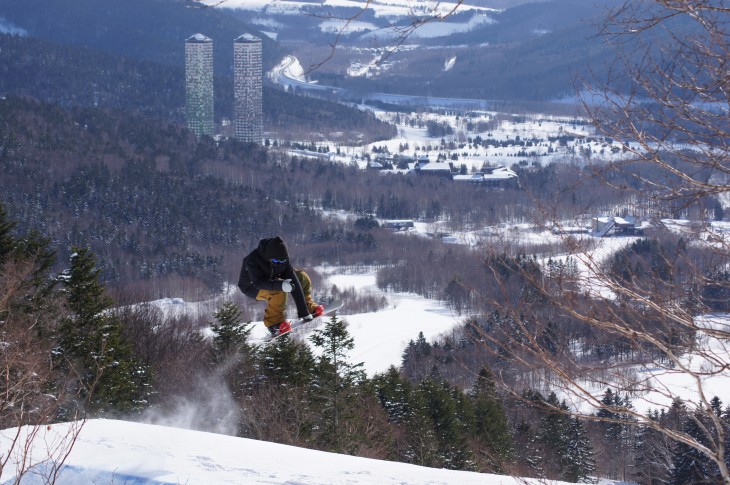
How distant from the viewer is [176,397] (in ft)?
86.9

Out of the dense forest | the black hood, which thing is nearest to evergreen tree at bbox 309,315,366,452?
the dense forest

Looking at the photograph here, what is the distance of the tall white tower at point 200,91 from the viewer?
122 meters

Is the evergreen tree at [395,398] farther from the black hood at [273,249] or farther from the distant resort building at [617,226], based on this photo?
the black hood at [273,249]

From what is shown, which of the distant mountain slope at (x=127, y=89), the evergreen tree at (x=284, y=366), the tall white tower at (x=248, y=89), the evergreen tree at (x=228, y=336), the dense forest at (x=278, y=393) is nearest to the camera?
the dense forest at (x=278, y=393)

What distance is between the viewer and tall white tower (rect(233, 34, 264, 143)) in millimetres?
123625

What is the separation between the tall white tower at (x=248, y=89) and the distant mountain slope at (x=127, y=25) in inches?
2286

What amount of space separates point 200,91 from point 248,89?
7.07 metres

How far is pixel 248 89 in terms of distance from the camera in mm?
127500

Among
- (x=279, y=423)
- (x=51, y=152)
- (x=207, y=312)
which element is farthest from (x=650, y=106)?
(x=51, y=152)

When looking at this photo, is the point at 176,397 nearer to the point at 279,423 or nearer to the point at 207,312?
the point at 279,423

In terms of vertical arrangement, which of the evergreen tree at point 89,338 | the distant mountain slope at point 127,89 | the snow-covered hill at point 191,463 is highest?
the distant mountain slope at point 127,89

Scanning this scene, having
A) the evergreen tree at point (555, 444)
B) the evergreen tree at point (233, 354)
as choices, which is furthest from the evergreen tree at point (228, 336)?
the evergreen tree at point (555, 444)

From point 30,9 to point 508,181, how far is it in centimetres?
14420

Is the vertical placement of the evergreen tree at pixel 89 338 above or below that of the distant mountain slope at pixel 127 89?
below
